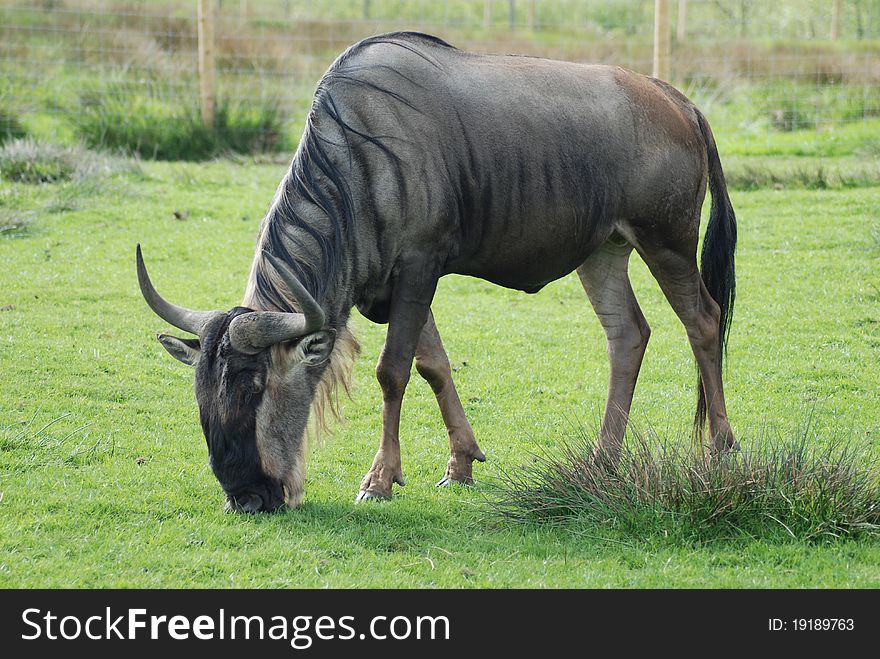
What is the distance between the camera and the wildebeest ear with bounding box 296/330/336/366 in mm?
5770

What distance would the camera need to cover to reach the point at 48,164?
1393 cm

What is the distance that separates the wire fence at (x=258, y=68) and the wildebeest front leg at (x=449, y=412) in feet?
32.6

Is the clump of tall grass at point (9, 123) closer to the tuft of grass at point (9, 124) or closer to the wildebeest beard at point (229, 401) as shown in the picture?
the tuft of grass at point (9, 124)

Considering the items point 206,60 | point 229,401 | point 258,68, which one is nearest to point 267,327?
point 229,401

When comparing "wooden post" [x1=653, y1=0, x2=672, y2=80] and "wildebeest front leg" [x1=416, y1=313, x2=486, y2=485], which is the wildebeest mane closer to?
"wildebeest front leg" [x1=416, y1=313, x2=486, y2=485]

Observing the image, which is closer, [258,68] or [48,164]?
[48,164]

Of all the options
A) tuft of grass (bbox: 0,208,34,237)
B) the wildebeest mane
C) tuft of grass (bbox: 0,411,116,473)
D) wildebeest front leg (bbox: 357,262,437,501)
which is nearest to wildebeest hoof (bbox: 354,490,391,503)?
wildebeest front leg (bbox: 357,262,437,501)

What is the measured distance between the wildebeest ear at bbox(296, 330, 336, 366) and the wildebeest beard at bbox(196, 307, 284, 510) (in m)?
0.19

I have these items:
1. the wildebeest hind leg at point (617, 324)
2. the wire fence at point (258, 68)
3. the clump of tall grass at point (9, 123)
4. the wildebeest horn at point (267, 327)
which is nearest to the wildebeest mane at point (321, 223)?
the wildebeest horn at point (267, 327)

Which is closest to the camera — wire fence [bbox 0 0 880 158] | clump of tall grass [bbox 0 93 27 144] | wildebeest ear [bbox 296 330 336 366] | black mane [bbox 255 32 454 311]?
wildebeest ear [bbox 296 330 336 366]

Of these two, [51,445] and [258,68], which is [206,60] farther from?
[51,445]

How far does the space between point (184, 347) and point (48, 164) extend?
8.98 metres

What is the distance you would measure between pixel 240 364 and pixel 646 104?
128 inches

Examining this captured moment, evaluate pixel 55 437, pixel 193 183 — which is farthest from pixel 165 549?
pixel 193 183
